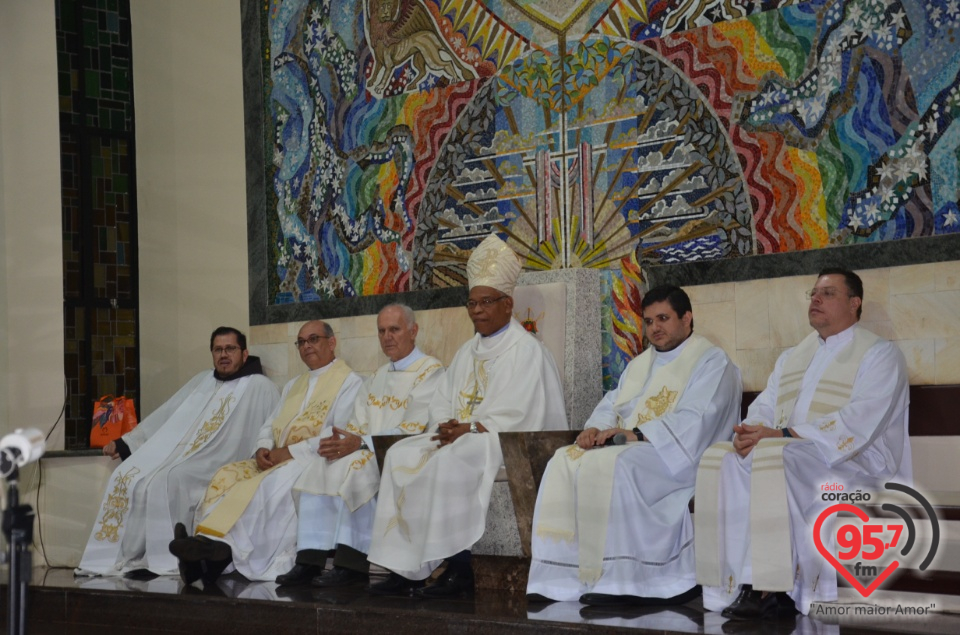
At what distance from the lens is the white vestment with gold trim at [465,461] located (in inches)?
243

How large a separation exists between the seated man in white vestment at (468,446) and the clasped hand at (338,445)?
0.43 m

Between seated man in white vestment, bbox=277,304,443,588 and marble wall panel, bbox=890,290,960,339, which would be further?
seated man in white vestment, bbox=277,304,443,588

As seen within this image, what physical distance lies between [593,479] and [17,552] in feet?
9.60

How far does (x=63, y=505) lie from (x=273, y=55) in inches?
138

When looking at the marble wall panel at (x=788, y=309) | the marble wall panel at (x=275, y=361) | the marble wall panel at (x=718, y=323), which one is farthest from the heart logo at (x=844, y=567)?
the marble wall panel at (x=275, y=361)

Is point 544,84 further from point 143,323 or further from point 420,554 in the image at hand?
point 143,323

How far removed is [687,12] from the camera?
7090mm

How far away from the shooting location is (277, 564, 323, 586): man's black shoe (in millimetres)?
6863

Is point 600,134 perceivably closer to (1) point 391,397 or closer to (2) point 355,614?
(1) point 391,397

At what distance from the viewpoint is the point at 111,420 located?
8711 mm

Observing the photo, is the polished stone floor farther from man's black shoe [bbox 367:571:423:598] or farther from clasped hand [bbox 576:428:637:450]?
clasped hand [bbox 576:428:637:450]

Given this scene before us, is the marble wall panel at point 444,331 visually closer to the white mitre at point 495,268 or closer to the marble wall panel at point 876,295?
the white mitre at point 495,268

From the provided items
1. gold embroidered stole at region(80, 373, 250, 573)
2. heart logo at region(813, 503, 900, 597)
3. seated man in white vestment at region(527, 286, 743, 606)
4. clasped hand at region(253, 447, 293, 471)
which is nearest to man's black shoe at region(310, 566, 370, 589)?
clasped hand at region(253, 447, 293, 471)

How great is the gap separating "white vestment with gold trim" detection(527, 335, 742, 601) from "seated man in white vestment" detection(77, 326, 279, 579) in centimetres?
275
